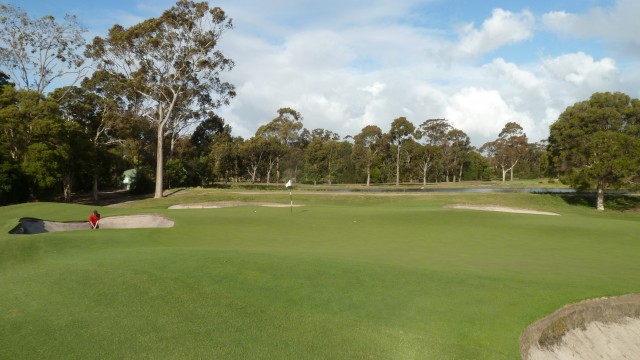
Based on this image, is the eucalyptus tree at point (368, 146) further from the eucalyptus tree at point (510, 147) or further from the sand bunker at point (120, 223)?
the sand bunker at point (120, 223)

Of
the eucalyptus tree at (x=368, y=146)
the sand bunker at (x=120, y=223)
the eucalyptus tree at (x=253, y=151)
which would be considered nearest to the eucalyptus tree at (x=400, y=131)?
the eucalyptus tree at (x=368, y=146)

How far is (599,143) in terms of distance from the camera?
145 ft

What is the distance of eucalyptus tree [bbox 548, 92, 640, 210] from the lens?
42969 mm

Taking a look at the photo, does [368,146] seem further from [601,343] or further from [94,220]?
[601,343]

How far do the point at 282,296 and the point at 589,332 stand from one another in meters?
7.48

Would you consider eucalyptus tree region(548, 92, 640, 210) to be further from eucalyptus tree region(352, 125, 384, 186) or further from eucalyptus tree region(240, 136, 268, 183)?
eucalyptus tree region(240, 136, 268, 183)

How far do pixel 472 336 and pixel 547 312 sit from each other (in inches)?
101

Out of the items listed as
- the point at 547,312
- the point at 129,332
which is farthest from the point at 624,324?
the point at 129,332

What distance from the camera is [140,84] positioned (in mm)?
51250

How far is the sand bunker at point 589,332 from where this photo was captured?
8898 mm

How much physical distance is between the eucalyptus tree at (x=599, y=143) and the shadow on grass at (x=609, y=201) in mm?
2731

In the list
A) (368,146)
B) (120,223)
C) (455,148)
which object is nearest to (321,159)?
(368,146)

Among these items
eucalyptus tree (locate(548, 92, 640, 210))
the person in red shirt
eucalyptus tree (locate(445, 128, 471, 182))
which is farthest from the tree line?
eucalyptus tree (locate(445, 128, 471, 182))

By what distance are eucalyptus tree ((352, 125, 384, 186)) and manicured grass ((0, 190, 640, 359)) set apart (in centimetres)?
7856
